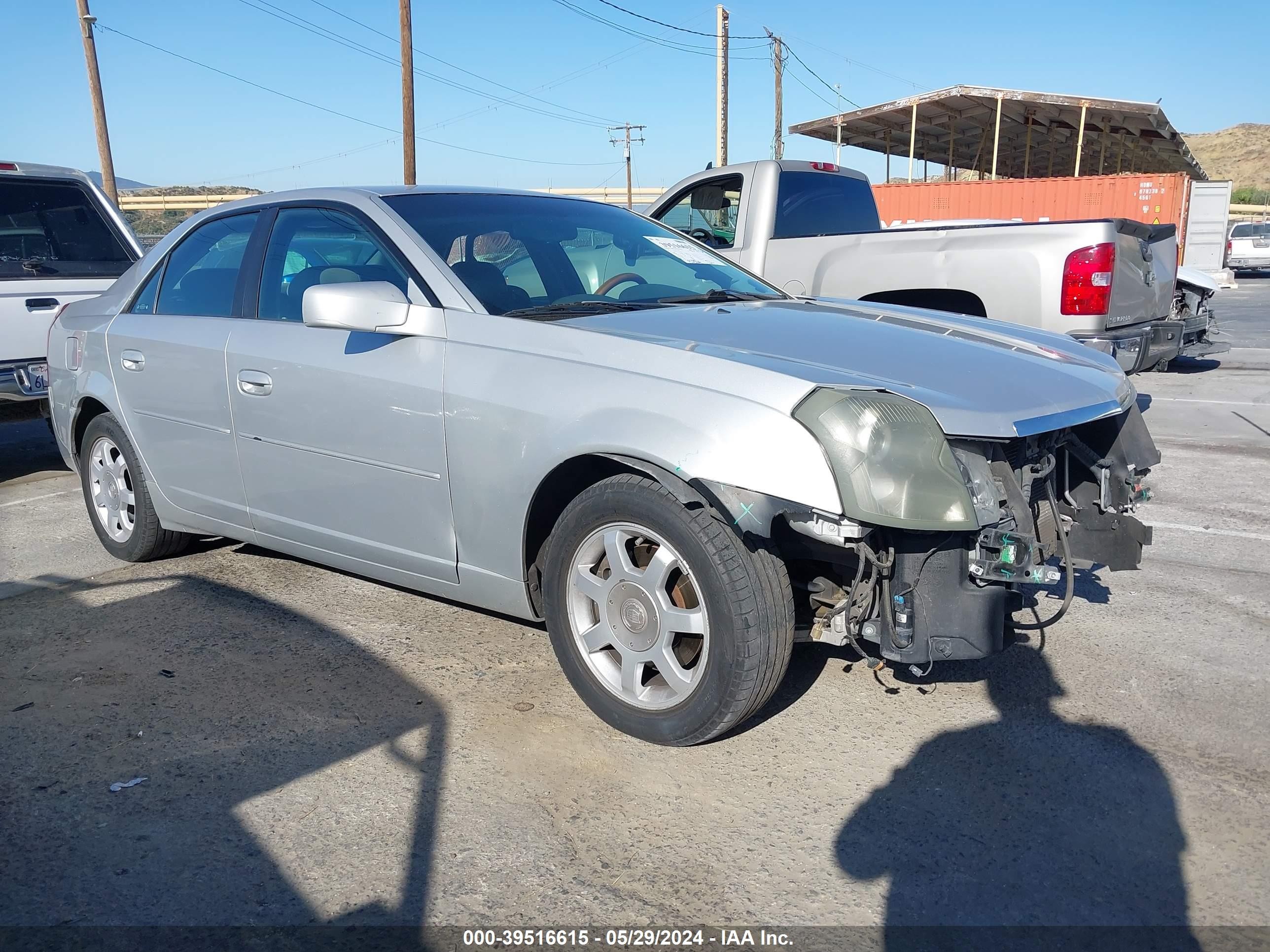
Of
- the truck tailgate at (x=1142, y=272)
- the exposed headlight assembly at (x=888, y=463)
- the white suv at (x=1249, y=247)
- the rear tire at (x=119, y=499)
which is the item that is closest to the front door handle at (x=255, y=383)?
the rear tire at (x=119, y=499)

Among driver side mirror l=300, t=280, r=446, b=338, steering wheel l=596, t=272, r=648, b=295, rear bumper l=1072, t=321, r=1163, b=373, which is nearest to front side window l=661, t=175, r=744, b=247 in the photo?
rear bumper l=1072, t=321, r=1163, b=373

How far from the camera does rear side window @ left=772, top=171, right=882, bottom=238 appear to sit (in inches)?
314

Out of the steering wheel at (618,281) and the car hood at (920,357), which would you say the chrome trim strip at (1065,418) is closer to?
the car hood at (920,357)

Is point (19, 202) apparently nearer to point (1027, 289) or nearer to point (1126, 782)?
point (1027, 289)

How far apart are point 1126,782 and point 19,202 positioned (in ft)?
25.6

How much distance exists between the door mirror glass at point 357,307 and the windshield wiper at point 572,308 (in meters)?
0.37

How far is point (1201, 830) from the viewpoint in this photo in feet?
8.76

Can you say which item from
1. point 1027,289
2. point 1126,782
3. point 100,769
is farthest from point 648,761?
point 1027,289

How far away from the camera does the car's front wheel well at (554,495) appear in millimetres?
3219

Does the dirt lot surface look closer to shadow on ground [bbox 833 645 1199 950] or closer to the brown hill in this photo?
shadow on ground [bbox 833 645 1199 950]

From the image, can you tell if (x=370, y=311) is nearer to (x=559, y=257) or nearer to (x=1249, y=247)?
(x=559, y=257)

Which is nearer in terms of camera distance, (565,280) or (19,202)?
(565,280)

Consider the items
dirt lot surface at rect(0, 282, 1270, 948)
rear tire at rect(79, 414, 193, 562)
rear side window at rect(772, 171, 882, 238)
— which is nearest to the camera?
dirt lot surface at rect(0, 282, 1270, 948)

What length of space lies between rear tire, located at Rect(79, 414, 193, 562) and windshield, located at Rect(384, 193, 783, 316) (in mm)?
1993
